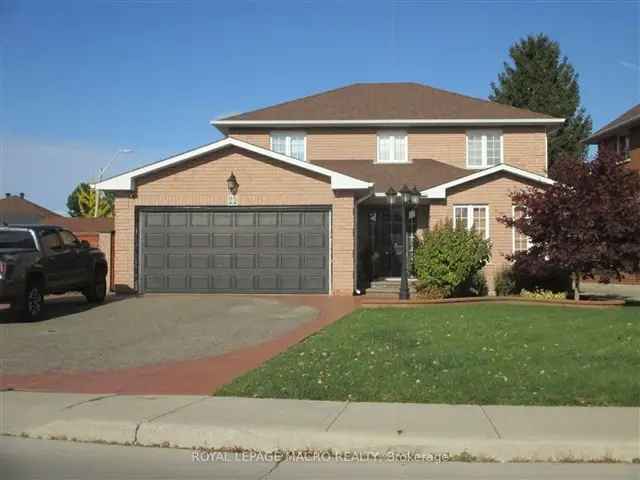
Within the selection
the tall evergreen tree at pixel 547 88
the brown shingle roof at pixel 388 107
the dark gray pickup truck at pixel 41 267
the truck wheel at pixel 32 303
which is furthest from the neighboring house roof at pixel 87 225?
the tall evergreen tree at pixel 547 88

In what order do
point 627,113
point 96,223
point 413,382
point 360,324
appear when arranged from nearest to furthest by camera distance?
1. point 413,382
2. point 360,324
3. point 96,223
4. point 627,113

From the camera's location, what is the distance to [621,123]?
33.1 m

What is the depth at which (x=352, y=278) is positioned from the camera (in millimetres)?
19750

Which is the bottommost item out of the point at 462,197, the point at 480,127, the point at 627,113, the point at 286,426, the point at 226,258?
the point at 286,426

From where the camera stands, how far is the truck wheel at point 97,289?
17438 mm

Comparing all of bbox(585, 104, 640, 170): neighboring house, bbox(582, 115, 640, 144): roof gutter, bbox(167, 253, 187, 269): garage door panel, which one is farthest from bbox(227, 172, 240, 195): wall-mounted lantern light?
bbox(582, 115, 640, 144): roof gutter

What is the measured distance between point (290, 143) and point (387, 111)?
3653mm

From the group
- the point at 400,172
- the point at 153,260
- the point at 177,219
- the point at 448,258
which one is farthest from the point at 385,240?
the point at 153,260

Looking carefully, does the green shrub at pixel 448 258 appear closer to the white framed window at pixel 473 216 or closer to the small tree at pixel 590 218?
the small tree at pixel 590 218

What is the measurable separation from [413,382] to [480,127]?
1773 centimetres

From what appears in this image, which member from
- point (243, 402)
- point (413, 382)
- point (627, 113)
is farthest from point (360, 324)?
point (627, 113)

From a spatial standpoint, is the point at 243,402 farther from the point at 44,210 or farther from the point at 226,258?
the point at 44,210

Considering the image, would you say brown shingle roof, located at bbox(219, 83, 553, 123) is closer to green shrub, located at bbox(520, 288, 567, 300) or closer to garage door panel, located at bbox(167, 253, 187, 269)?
garage door panel, located at bbox(167, 253, 187, 269)

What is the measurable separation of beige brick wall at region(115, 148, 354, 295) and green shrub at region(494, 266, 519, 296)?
15.8ft
